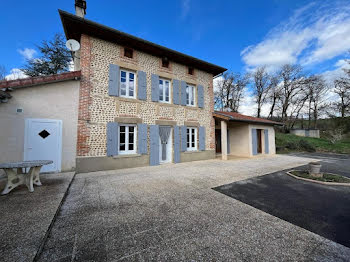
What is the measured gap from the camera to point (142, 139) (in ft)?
22.0

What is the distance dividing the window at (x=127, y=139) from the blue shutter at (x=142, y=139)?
0.87 ft

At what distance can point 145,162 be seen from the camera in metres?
6.80

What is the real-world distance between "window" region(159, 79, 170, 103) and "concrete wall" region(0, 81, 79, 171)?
3.88 m

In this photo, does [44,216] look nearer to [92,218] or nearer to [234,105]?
[92,218]

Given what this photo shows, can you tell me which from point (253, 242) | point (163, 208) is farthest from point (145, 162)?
point (253, 242)

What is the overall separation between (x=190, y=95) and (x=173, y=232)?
7720mm

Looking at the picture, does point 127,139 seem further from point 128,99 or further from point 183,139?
point 183,139

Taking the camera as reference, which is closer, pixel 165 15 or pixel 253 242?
pixel 253 242

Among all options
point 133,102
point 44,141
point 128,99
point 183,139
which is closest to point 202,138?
point 183,139

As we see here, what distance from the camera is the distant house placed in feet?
16.3

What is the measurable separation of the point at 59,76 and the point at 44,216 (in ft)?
16.8

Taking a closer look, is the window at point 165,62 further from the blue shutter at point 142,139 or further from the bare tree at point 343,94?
the bare tree at point 343,94

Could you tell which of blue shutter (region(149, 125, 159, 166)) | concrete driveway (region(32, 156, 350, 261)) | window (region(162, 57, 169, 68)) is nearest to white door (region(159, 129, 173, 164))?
blue shutter (region(149, 125, 159, 166))

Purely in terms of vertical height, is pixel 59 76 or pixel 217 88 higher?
pixel 217 88
